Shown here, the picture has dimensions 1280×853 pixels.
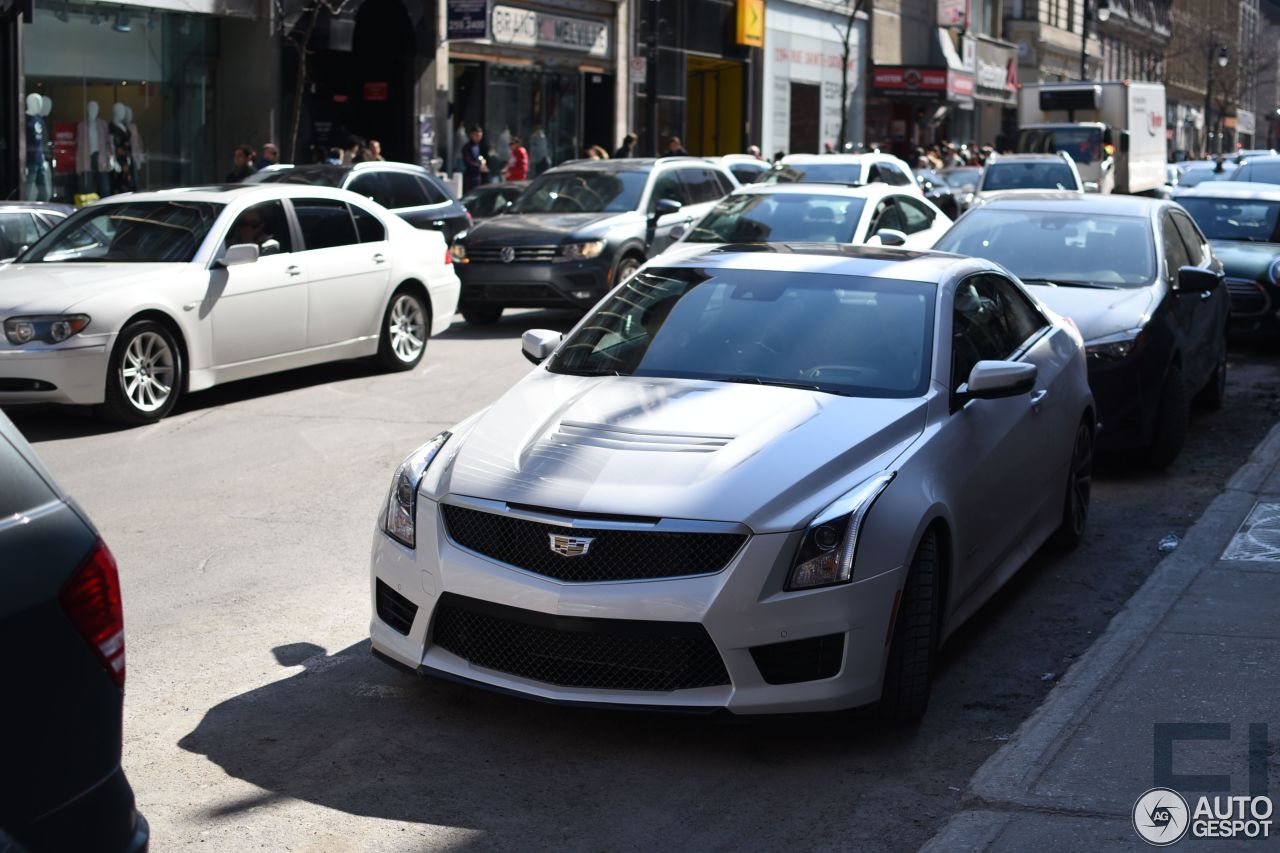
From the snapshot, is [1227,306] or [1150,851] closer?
[1150,851]

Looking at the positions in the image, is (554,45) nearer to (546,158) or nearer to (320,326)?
(546,158)

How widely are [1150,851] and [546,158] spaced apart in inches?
1232

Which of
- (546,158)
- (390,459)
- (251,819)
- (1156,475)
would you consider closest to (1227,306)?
(1156,475)

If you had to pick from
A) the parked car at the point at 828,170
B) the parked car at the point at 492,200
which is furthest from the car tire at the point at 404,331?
the parked car at the point at 828,170

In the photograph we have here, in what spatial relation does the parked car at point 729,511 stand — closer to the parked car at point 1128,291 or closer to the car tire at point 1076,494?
the car tire at point 1076,494

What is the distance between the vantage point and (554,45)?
35000 mm

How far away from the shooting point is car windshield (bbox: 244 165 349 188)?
18.0 meters

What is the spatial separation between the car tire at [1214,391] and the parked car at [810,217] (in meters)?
3.39

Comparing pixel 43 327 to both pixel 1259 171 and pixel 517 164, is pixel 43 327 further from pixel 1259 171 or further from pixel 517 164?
pixel 517 164

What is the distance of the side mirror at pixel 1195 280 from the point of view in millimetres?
10047

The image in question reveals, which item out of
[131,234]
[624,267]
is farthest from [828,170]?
[131,234]

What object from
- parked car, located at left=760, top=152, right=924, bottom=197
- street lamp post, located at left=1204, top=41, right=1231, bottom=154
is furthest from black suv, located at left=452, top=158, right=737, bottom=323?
street lamp post, located at left=1204, top=41, right=1231, bottom=154

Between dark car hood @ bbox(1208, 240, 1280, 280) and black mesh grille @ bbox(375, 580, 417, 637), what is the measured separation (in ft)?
38.0

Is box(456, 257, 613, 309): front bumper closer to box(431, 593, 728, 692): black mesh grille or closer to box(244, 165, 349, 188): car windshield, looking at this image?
box(244, 165, 349, 188): car windshield
